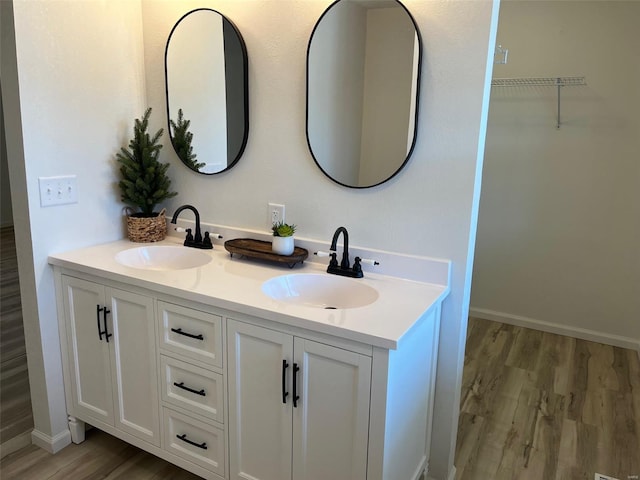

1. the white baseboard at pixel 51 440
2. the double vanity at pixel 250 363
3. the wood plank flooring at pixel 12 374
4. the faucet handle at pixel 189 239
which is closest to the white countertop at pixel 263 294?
the double vanity at pixel 250 363

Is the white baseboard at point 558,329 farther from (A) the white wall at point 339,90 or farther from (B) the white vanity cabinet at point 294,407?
(B) the white vanity cabinet at point 294,407

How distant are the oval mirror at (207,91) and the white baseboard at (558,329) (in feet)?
8.03

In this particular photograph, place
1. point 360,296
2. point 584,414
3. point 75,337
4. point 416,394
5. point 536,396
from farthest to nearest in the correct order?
1. point 536,396
2. point 584,414
3. point 75,337
4. point 360,296
5. point 416,394

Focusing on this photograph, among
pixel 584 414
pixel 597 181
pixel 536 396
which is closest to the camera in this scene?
pixel 584 414

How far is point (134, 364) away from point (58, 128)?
1.00 meters

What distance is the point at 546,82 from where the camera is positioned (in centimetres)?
330

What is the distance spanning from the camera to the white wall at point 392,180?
170cm

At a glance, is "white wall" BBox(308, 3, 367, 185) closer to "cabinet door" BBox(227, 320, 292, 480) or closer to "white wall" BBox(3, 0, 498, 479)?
"white wall" BBox(3, 0, 498, 479)

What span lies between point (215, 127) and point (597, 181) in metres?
2.48

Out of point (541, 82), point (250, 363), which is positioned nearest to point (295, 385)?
point (250, 363)

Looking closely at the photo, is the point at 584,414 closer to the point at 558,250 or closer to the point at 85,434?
the point at 558,250

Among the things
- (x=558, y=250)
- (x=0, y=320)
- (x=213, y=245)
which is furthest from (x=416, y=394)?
(x=0, y=320)

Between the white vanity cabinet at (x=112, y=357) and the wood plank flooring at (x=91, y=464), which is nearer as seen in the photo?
the white vanity cabinet at (x=112, y=357)

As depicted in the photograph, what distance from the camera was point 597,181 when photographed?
128 inches
